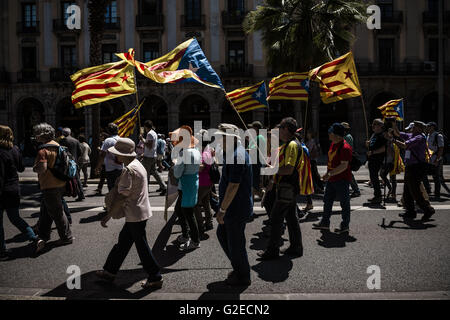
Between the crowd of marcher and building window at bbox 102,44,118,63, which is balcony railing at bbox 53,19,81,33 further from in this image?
the crowd of marcher

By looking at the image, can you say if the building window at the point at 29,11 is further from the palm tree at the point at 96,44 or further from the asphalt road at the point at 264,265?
the asphalt road at the point at 264,265

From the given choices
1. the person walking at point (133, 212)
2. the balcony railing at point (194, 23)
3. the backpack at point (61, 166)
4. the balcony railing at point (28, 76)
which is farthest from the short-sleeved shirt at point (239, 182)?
the balcony railing at point (28, 76)

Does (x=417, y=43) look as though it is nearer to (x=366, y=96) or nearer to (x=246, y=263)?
(x=366, y=96)

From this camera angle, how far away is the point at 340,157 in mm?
5996

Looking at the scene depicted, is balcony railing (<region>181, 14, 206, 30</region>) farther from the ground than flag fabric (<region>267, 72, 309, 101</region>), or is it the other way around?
balcony railing (<region>181, 14, 206, 30</region>)

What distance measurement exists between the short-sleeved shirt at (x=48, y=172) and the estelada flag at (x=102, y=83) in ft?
3.04

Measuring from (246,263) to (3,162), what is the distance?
12.1 ft

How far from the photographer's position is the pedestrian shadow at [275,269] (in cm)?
435

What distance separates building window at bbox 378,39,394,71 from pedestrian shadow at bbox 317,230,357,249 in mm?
23430

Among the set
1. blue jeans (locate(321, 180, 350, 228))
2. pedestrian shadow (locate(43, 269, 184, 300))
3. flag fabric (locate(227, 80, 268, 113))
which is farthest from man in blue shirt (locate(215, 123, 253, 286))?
flag fabric (locate(227, 80, 268, 113))

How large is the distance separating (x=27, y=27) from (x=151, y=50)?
9632 millimetres

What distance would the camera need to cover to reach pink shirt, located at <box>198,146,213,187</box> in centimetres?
569

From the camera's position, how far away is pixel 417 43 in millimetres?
26203

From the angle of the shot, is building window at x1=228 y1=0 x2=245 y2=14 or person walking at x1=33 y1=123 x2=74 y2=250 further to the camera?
building window at x1=228 y1=0 x2=245 y2=14
